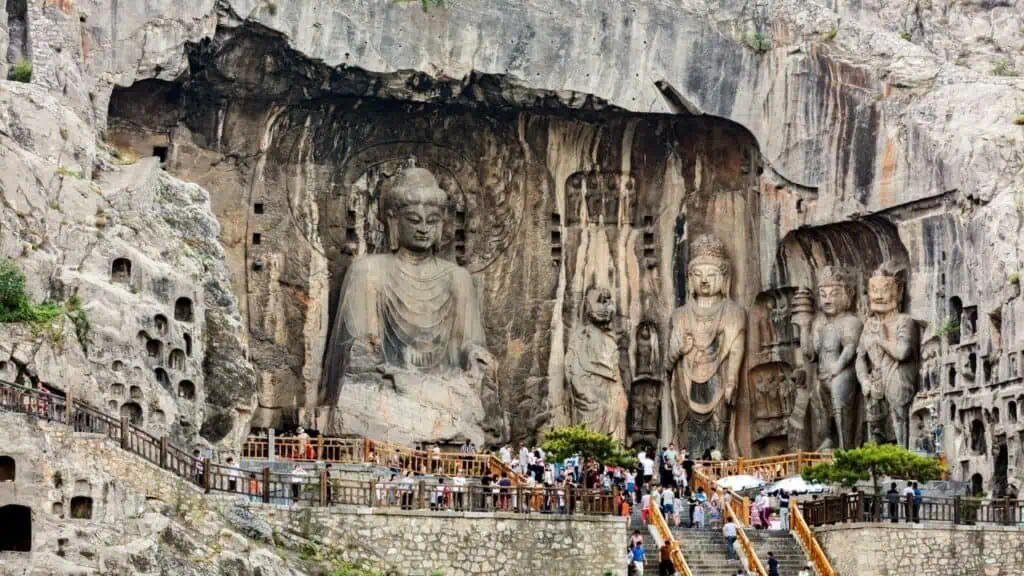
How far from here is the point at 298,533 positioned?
171 feet

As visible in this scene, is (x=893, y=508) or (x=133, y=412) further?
(x=893, y=508)

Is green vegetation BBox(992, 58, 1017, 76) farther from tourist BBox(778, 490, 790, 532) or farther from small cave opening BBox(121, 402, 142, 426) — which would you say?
small cave opening BBox(121, 402, 142, 426)

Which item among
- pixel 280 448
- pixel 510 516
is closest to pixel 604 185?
pixel 280 448

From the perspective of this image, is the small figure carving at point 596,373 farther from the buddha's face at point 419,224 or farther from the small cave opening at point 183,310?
the small cave opening at point 183,310

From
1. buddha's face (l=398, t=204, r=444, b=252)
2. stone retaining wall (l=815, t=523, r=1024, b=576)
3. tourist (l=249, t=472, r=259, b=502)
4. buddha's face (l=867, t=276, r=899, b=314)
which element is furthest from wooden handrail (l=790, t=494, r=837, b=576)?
buddha's face (l=398, t=204, r=444, b=252)

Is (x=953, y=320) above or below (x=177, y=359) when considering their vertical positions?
above

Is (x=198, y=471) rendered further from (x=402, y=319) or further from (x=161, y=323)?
(x=402, y=319)

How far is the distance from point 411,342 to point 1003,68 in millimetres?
14208

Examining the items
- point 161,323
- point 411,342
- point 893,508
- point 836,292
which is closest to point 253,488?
point 161,323

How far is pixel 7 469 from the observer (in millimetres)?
48500

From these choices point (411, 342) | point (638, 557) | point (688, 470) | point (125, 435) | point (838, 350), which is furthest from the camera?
point (411, 342)

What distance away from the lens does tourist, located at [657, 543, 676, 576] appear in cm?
5341

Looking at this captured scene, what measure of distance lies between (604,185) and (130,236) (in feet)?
48.6

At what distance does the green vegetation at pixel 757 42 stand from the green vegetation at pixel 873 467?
434 inches
